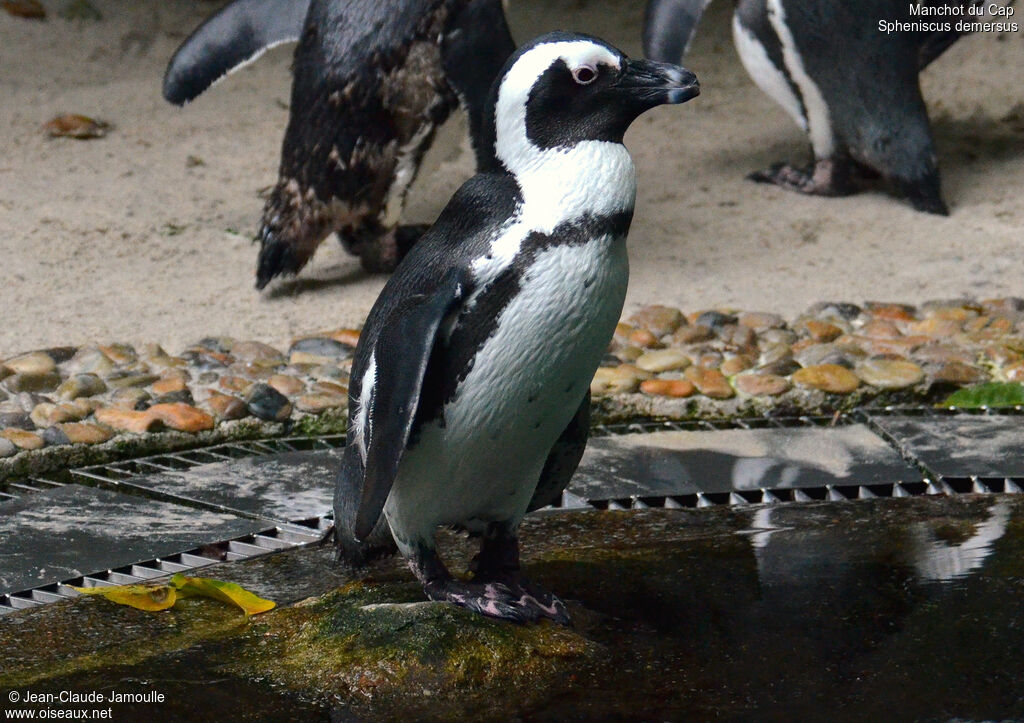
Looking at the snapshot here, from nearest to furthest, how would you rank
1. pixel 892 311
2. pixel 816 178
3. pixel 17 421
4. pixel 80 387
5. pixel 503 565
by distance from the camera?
pixel 503 565 < pixel 17 421 < pixel 80 387 < pixel 892 311 < pixel 816 178

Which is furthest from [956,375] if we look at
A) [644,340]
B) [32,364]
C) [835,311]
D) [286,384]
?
[32,364]

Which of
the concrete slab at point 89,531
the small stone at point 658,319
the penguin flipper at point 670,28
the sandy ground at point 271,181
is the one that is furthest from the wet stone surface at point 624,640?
the penguin flipper at point 670,28

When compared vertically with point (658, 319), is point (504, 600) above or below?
below

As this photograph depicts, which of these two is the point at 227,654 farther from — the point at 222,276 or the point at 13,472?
the point at 222,276

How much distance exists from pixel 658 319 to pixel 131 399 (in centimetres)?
165

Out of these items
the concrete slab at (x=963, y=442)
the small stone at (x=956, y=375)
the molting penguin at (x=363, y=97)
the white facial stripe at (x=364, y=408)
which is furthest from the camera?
the molting penguin at (x=363, y=97)

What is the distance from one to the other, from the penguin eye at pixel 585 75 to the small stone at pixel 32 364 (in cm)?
231

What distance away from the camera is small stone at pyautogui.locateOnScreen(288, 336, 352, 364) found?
163 inches

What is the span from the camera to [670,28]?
556cm

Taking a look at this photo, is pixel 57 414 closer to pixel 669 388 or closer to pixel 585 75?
pixel 669 388

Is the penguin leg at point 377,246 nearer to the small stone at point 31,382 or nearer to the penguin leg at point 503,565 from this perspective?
the small stone at point 31,382

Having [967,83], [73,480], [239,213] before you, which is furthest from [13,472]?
[967,83]

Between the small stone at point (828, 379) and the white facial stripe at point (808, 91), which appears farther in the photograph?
the white facial stripe at point (808, 91)

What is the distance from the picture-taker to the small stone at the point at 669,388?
12.4 ft
